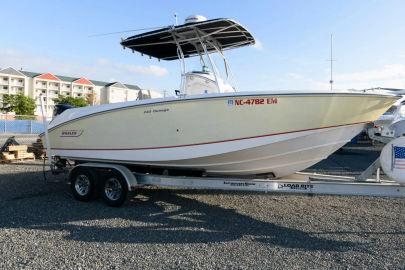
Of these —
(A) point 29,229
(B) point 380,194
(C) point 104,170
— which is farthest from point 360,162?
(A) point 29,229

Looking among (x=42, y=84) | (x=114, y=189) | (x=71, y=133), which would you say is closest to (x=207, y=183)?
(x=114, y=189)

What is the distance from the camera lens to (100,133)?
6.80m

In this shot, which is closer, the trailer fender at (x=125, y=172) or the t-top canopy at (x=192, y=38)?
the trailer fender at (x=125, y=172)

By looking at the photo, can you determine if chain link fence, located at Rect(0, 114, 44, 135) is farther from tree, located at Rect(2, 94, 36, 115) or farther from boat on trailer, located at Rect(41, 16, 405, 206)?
tree, located at Rect(2, 94, 36, 115)

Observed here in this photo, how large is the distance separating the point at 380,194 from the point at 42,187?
670 cm

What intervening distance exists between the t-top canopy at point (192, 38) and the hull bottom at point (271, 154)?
2220mm

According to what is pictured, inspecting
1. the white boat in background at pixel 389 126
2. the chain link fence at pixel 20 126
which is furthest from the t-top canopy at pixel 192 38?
the chain link fence at pixel 20 126

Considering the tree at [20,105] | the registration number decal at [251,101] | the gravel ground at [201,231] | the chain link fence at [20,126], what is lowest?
the gravel ground at [201,231]

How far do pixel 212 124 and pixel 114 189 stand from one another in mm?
2179

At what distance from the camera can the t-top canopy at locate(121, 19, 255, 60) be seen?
21.8 feet

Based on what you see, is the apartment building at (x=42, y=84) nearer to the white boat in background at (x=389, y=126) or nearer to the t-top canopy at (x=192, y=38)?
the t-top canopy at (x=192, y=38)

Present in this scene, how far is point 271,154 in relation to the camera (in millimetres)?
5820

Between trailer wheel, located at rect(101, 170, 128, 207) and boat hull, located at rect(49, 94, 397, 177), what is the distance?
0.36m

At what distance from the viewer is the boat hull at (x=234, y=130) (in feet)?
17.8
